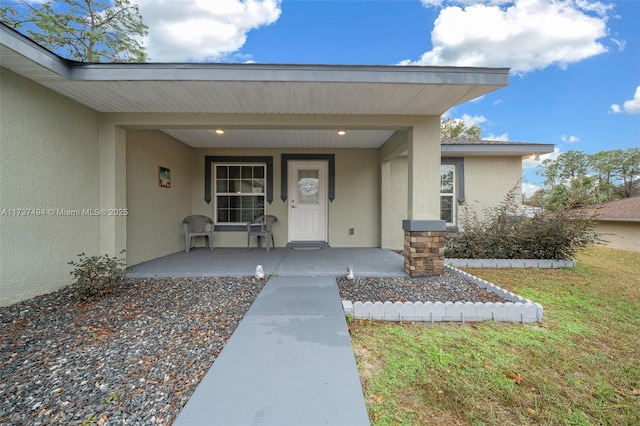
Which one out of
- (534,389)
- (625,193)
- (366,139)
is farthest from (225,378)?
(625,193)

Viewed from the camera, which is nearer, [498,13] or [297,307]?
[297,307]

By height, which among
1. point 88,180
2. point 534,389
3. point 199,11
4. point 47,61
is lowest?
point 534,389

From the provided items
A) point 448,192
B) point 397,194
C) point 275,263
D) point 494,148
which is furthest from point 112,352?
point 494,148

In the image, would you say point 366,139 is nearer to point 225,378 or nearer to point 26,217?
point 225,378

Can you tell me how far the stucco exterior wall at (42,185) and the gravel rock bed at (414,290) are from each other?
3.44 m

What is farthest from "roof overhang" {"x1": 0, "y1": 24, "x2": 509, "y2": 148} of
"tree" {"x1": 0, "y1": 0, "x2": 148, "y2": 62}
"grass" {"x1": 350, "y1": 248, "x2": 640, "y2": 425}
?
"tree" {"x1": 0, "y1": 0, "x2": 148, "y2": 62}

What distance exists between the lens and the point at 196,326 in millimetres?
2207

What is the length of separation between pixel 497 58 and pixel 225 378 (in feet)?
40.8

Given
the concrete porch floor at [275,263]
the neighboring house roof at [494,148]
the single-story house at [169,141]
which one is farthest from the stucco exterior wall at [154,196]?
the neighboring house roof at [494,148]

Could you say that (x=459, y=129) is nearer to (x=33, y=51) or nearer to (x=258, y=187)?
(x=258, y=187)

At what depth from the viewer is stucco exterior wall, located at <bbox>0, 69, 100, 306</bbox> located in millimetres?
2529

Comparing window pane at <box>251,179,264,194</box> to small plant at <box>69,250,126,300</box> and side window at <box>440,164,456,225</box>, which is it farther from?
side window at <box>440,164,456,225</box>

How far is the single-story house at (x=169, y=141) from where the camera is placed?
2645 mm

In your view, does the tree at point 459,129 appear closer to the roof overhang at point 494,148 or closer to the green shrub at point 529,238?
the roof overhang at point 494,148
